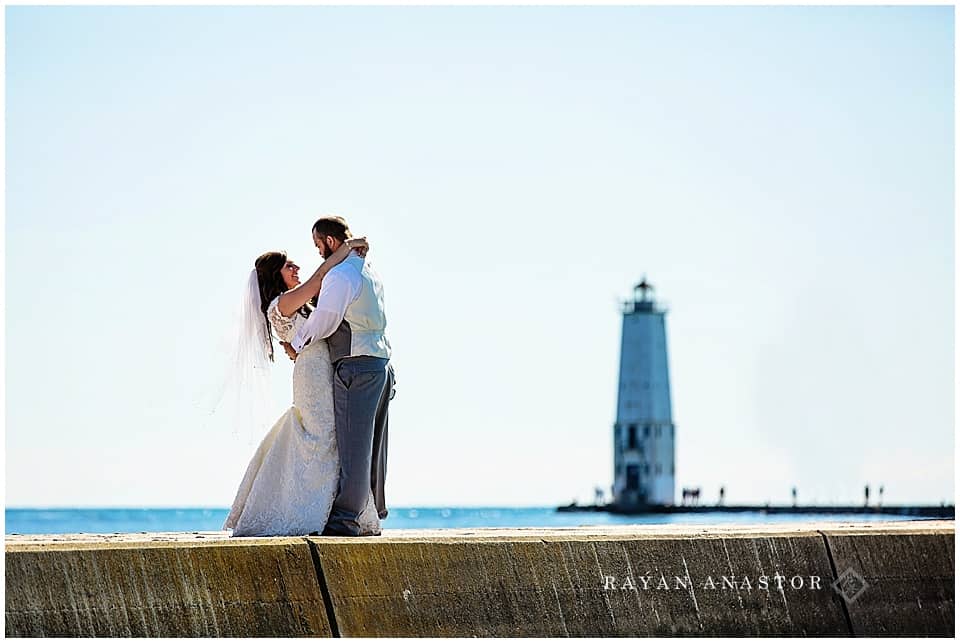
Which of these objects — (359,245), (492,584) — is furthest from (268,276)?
(492,584)

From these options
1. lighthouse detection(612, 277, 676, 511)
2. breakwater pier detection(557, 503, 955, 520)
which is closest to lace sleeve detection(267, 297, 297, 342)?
lighthouse detection(612, 277, 676, 511)

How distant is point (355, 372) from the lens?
281 inches

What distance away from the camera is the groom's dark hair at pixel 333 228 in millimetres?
7270

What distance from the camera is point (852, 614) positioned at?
6332 mm

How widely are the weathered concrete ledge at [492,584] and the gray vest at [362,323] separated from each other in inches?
41.0

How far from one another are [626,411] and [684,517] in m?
25.5

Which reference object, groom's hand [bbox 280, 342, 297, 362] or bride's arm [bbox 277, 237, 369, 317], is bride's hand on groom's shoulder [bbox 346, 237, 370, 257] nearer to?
bride's arm [bbox 277, 237, 369, 317]

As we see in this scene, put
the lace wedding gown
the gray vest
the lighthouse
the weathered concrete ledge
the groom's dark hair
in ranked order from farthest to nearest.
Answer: the lighthouse < the groom's dark hair < the gray vest < the lace wedding gown < the weathered concrete ledge

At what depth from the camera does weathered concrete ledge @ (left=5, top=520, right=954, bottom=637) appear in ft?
19.3

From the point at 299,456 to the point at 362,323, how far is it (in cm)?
66

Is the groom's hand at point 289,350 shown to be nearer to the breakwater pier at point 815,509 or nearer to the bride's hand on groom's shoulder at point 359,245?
the bride's hand on groom's shoulder at point 359,245

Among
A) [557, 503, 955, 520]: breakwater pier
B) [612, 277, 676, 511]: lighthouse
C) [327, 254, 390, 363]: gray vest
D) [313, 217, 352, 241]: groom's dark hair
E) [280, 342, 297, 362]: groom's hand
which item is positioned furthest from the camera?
[557, 503, 955, 520]: breakwater pier

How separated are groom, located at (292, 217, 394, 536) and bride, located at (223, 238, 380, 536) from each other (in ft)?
0.15

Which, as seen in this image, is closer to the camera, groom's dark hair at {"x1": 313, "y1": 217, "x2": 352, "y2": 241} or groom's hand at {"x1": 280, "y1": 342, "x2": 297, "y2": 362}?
groom's dark hair at {"x1": 313, "y1": 217, "x2": 352, "y2": 241}
